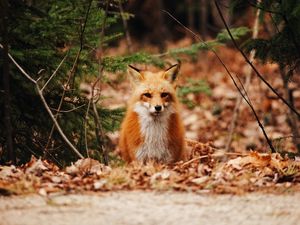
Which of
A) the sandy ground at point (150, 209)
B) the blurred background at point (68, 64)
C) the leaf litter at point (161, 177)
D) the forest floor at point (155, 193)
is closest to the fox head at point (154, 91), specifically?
the blurred background at point (68, 64)

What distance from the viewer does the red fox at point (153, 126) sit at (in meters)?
7.38

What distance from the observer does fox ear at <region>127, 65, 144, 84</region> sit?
771 cm

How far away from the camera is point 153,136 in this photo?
741 centimetres

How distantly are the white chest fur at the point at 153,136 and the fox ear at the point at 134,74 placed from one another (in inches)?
17.5

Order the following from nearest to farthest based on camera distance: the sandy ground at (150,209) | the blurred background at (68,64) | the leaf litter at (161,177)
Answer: the sandy ground at (150,209), the leaf litter at (161,177), the blurred background at (68,64)

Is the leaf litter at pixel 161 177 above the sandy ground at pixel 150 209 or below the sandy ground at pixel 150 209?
above

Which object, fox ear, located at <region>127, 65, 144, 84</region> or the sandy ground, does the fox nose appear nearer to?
fox ear, located at <region>127, 65, 144, 84</region>

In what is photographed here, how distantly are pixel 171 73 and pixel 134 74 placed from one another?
508 millimetres

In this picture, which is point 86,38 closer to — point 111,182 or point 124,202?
point 111,182

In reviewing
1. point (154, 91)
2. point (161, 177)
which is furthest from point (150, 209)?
point (154, 91)

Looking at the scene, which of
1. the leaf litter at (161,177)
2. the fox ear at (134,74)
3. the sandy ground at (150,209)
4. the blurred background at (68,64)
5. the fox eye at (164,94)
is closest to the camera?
the sandy ground at (150,209)

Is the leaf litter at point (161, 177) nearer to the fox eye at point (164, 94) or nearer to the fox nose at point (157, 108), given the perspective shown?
the fox nose at point (157, 108)

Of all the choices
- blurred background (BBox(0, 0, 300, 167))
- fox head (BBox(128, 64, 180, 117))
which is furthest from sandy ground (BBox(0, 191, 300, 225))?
fox head (BBox(128, 64, 180, 117))

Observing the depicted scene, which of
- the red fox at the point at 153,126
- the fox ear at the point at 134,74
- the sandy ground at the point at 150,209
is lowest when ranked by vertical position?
the sandy ground at the point at 150,209
